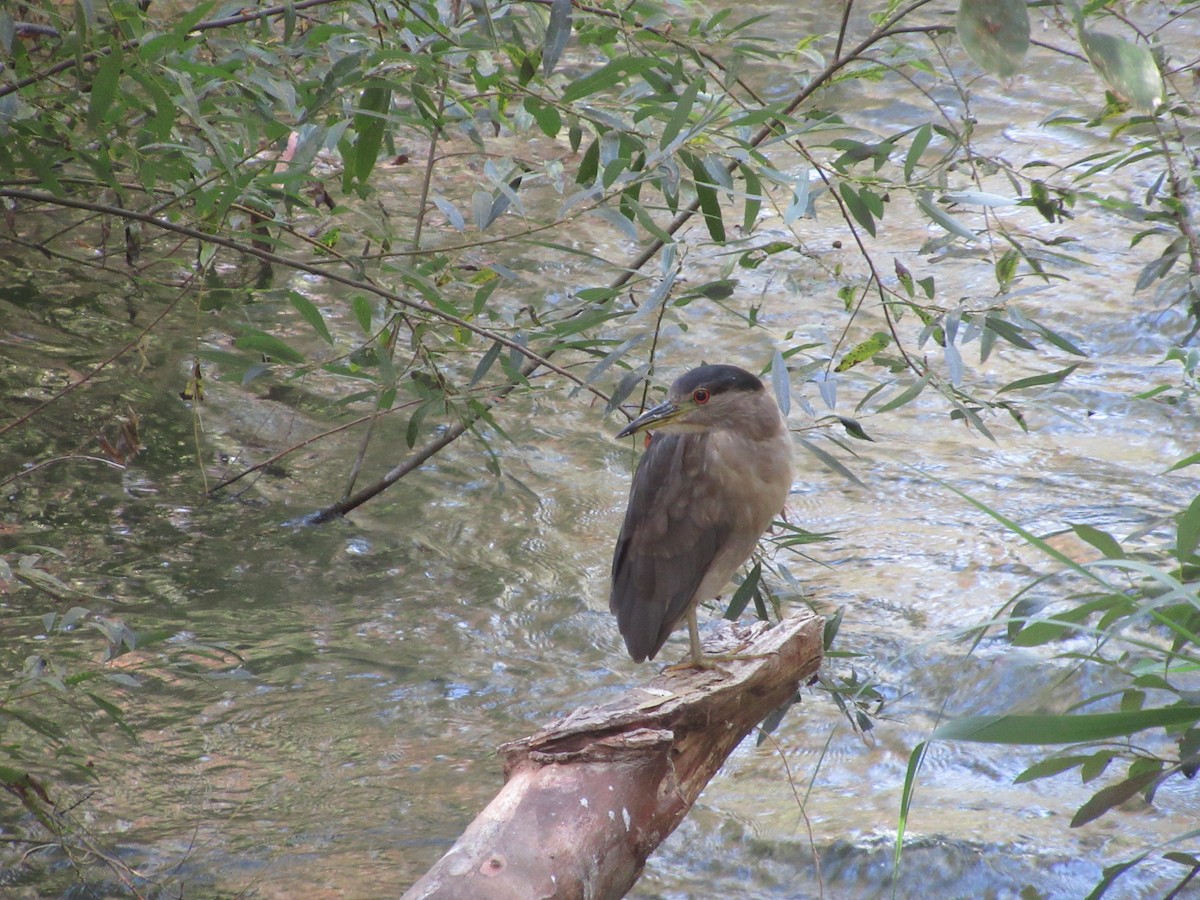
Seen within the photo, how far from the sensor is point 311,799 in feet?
13.8

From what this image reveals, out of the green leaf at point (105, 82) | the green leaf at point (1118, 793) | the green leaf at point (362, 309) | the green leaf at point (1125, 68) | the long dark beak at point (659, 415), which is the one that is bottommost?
Answer: the green leaf at point (1118, 793)

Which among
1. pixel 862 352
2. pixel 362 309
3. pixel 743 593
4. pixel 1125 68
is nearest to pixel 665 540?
pixel 743 593

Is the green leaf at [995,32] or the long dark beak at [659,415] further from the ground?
the green leaf at [995,32]

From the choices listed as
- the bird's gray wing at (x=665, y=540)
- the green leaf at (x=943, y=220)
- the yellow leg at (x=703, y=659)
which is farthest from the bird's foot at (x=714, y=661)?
the green leaf at (x=943, y=220)

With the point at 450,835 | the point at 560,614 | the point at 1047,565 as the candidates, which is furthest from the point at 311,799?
the point at 1047,565

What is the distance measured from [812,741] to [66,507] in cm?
341

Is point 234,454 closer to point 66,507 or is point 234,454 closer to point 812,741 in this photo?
point 66,507

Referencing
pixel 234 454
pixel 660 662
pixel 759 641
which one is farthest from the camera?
pixel 234 454

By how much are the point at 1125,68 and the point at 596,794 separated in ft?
5.72

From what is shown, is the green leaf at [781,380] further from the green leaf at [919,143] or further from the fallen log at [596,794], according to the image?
the fallen log at [596,794]

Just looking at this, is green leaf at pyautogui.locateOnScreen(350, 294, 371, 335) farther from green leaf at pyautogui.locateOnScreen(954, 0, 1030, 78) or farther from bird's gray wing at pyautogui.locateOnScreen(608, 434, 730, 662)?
green leaf at pyautogui.locateOnScreen(954, 0, 1030, 78)

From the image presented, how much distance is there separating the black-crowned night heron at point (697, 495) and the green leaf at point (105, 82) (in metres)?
1.60

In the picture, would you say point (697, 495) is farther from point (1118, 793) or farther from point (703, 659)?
point (1118, 793)

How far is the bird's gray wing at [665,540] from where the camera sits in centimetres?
377
